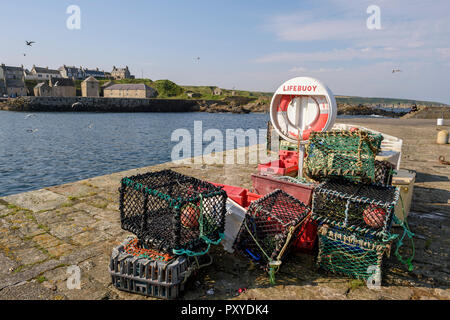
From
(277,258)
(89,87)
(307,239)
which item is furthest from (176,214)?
(89,87)

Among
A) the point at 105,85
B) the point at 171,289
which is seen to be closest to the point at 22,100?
the point at 105,85

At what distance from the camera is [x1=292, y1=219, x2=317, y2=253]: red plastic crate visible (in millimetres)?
4574

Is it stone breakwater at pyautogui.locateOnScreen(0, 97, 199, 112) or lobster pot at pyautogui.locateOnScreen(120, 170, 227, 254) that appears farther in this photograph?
stone breakwater at pyautogui.locateOnScreen(0, 97, 199, 112)

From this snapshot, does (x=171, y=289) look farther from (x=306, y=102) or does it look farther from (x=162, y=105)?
(x=162, y=105)

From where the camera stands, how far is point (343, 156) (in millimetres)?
4504

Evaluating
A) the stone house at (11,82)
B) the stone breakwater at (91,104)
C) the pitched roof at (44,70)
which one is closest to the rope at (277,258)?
the stone breakwater at (91,104)

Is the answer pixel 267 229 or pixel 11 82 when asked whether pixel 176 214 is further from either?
pixel 11 82

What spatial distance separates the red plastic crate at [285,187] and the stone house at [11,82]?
428 ft

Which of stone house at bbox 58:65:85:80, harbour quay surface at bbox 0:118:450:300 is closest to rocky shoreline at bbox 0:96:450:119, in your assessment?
stone house at bbox 58:65:85:80

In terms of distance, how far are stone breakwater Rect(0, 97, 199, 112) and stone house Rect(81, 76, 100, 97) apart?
17.6 metres

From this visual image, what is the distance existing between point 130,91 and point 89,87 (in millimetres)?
13895

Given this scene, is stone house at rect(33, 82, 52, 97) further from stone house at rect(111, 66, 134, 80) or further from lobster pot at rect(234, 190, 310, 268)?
lobster pot at rect(234, 190, 310, 268)

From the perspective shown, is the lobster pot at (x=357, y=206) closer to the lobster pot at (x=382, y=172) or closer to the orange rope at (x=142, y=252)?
the lobster pot at (x=382, y=172)
